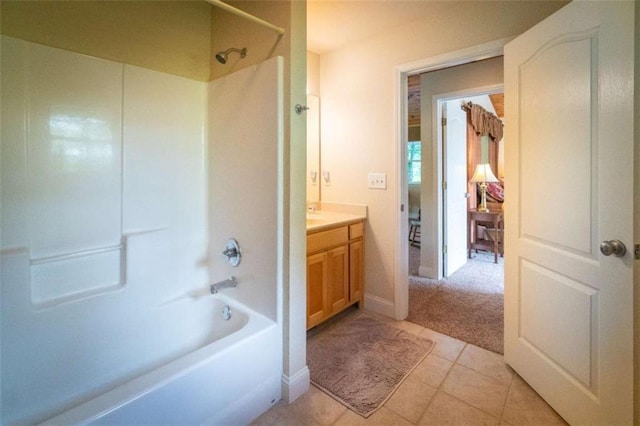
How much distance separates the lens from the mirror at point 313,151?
114 inches

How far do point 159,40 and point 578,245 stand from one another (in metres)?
2.39

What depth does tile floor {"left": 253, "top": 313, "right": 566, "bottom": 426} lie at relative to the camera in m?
1.52

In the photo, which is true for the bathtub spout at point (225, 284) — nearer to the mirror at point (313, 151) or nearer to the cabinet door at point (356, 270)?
the cabinet door at point (356, 270)

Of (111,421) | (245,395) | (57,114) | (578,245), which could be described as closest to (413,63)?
(578,245)

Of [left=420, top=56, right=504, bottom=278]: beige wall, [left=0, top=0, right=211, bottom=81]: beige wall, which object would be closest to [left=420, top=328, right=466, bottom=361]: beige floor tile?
[left=420, top=56, right=504, bottom=278]: beige wall

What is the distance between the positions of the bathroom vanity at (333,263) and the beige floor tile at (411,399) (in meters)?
0.75

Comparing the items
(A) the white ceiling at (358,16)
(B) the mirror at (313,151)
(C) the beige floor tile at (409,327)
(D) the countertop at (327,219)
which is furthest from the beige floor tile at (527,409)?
(A) the white ceiling at (358,16)

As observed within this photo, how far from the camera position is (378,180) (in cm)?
262

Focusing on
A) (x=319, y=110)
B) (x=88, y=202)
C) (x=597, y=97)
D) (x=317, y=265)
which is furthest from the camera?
(x=319, y=110)

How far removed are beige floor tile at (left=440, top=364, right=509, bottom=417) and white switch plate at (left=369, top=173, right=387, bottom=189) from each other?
1372 millimetres

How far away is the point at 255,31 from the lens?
1.75 m

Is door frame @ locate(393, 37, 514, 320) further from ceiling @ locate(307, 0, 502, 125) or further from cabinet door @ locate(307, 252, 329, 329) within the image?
cabinet door @ locate(307, 252, 329, 329)

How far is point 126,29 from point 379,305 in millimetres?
2517

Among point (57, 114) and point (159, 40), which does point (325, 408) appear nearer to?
point (57, 114)
